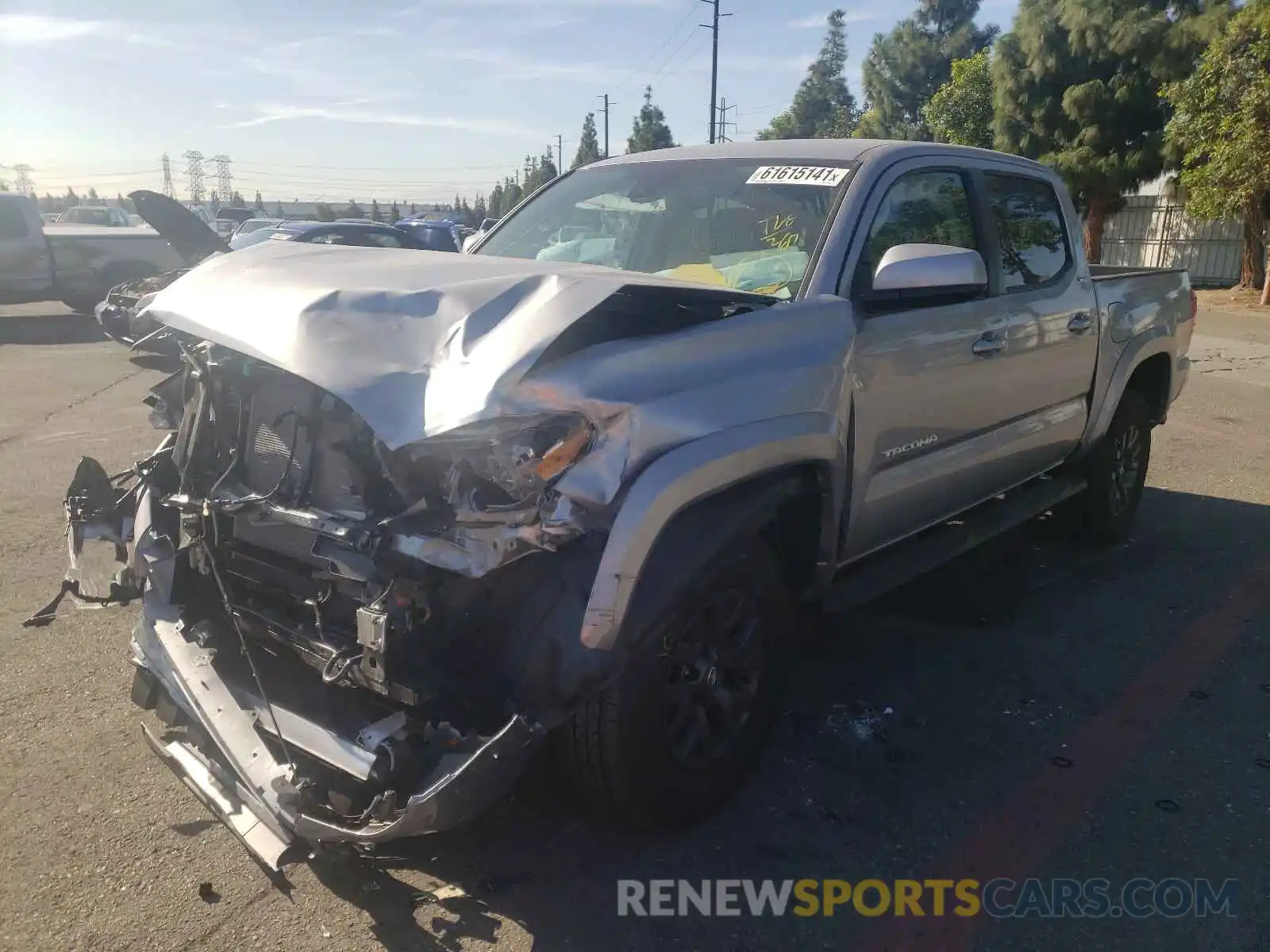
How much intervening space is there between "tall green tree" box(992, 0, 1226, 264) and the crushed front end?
2213 centimetres

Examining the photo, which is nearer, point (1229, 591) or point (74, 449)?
point (1229, 591)

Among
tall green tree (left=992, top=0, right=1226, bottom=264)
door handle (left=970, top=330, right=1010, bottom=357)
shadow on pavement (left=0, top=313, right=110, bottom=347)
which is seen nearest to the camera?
door handle (left=970, top=330, right=1010, bottom=357)

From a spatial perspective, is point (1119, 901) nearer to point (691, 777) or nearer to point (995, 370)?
point (691, 777)


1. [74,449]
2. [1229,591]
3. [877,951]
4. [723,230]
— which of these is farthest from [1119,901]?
[74,449]

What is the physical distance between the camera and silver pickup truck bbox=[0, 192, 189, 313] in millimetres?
15336

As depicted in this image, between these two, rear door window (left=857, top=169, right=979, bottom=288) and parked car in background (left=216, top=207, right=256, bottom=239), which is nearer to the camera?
rear door window (left=857, top=169, right=979, bottom=288)

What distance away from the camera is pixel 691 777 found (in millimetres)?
2928

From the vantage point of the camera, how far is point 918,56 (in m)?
50.0

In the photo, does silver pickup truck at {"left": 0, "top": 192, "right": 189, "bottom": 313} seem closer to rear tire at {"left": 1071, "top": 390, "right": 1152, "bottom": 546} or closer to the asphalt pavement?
the asphalt pavement

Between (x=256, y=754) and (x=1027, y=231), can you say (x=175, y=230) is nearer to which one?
(x=256, y=754)

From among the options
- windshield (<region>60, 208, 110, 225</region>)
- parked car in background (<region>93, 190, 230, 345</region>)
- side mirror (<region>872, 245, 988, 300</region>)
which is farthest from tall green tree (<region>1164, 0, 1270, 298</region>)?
windshield (<region>60, 208, 110, 225</region>)

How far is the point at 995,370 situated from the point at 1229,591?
6.84ft

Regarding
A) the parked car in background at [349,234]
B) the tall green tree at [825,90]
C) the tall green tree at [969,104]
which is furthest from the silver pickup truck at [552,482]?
the tall green tree at [825,90]

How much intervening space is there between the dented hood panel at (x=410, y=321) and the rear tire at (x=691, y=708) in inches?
28.8
